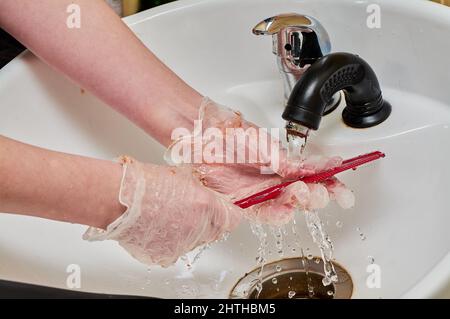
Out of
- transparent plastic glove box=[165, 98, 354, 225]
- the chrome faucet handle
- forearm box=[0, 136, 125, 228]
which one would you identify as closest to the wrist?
forearm box=[0, 136, 125, 228]

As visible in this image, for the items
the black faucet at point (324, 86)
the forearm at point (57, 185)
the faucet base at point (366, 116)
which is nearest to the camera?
the forearm at point (57, 185)

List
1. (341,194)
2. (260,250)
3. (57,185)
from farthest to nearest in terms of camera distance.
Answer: (260,250), (341,194), (57,185)

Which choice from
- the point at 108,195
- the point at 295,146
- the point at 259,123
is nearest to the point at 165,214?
the point at 108,195

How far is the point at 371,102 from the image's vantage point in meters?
0.83

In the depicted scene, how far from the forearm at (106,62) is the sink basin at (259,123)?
0.06 metres

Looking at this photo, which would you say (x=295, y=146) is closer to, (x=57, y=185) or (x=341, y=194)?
(x=341, y=194)

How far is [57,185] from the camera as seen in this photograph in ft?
2.10

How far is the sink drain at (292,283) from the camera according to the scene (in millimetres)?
790

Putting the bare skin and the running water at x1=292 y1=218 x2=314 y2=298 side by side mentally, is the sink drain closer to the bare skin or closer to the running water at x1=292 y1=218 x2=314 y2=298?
the running water at x1=292 y1=218 x2=314 y2=298

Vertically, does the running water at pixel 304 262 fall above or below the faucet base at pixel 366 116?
below

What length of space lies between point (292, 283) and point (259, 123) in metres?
0.21

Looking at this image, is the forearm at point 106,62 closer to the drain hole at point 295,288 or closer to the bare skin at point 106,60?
the bare skin at point 106,60

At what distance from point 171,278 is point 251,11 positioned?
34 cm

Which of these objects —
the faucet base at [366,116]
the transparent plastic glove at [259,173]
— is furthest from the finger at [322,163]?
the faucet base at [366,116]
